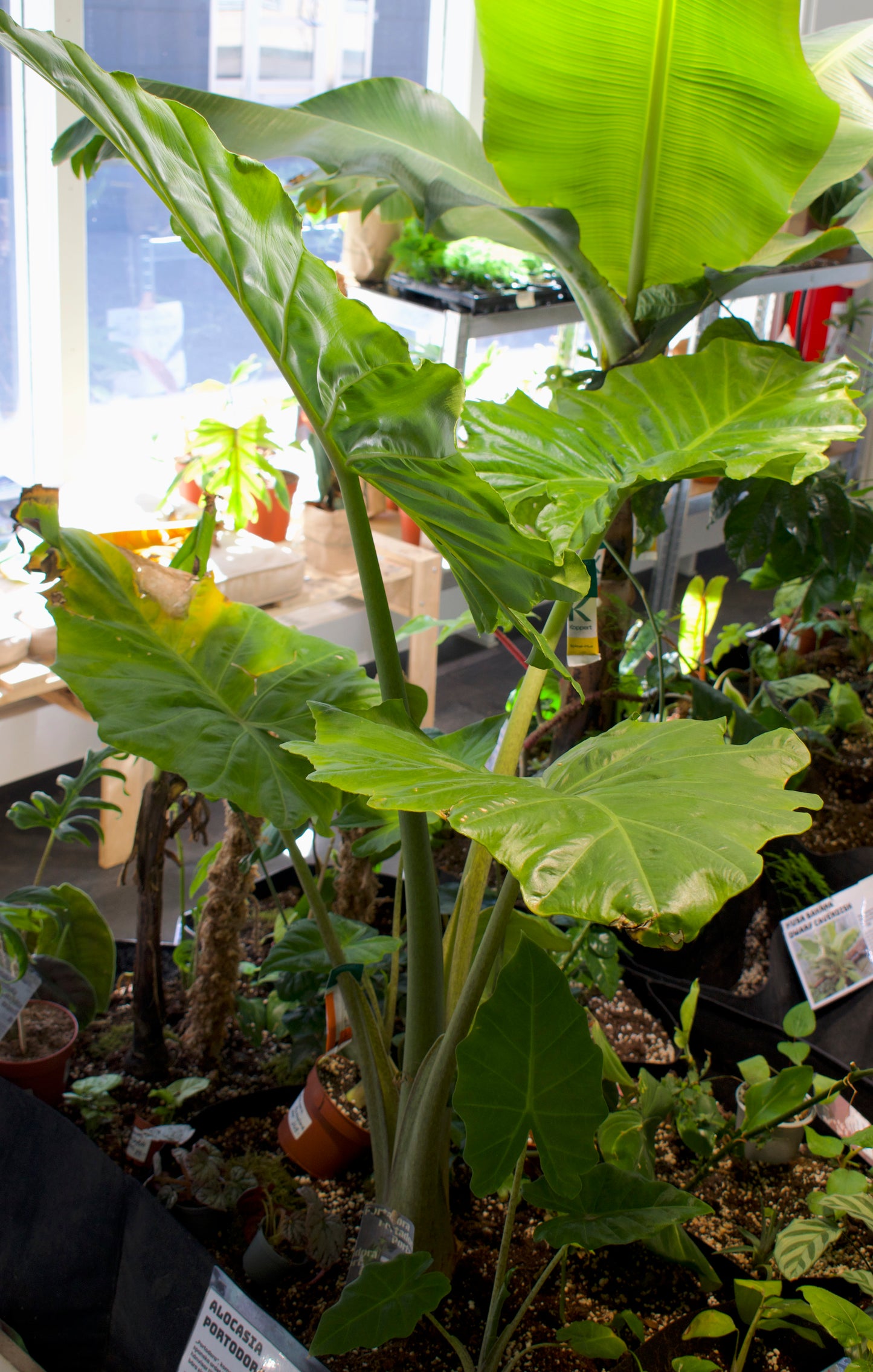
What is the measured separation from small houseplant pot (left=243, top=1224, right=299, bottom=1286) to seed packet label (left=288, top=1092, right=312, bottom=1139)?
11 cm

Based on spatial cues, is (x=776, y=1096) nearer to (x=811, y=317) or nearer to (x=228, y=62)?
(x=228, y=62)

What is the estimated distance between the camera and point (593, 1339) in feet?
2.78

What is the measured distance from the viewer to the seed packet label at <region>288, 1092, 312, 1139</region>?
1104mm

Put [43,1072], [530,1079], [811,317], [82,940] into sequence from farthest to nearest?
[811,317] → [82,940] → [43,1072] → [530,1079]

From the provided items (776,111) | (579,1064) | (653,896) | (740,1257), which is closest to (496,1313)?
(579,1064)

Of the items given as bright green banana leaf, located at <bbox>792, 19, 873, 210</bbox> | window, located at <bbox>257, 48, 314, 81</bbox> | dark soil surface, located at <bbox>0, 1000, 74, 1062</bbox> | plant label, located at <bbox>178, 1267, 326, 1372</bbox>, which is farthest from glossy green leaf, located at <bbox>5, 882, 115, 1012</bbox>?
window, located at <bbox>257, 48, 314, 81</bbox>

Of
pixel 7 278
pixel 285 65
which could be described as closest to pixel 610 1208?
pixel 7 278

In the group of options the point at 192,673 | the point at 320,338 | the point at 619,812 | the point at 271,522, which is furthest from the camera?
the point at 271,522

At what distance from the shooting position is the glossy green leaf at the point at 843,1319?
0.81m

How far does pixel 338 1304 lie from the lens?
2.61ft

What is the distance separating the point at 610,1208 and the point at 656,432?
0.68m

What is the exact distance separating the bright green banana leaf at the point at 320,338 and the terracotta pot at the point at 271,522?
1.99 meters

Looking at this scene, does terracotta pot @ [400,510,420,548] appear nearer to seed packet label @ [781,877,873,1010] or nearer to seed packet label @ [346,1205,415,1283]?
seed packet label @ [781,877,873,1010]

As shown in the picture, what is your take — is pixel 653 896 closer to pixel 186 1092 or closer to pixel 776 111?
pixel 186 1092
